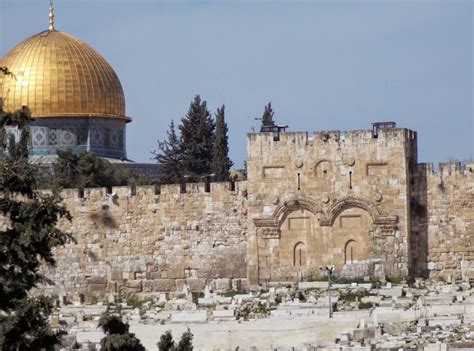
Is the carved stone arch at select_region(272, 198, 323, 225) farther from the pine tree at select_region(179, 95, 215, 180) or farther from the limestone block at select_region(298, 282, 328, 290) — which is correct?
the pine tree at select_region(179, 95, 215, 180)

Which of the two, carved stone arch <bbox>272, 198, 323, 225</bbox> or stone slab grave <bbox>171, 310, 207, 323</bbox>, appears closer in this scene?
stone slab grave <bbox>171, 310, 207, 323</bbox>

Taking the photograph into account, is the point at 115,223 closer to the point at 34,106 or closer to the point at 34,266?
the point at 34,106

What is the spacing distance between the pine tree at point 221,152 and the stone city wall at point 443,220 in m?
13.0

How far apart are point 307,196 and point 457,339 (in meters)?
10.2

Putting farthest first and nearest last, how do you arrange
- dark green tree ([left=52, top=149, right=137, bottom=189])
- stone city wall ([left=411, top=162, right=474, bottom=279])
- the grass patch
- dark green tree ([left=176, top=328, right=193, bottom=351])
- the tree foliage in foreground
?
dark green tree ([left=52, top=149, right=137, bottom=189]) → stone city wall ([left=411, top=162, right=474, bottom=279]) → the grass patch → the tree foliage in foreground → dark green tree ([left=176, top=328, right=193, bottom=351])

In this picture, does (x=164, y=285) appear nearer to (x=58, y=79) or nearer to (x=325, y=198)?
(x=325, y=198)

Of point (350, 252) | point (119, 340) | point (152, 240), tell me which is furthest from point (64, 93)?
point (119, 340)

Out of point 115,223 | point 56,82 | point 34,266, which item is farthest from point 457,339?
point 56,82

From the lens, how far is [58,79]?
65.5m

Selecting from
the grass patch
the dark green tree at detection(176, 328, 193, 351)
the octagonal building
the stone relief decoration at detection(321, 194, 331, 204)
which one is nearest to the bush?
the grass patch

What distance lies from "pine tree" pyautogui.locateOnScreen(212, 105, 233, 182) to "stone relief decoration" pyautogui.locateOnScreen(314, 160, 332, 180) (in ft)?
40.2

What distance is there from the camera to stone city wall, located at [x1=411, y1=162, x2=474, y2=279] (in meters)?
49.1

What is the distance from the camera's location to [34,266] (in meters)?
31.4

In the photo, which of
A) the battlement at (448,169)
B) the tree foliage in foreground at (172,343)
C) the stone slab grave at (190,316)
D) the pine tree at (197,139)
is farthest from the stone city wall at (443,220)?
the pine tree at (197,139)
